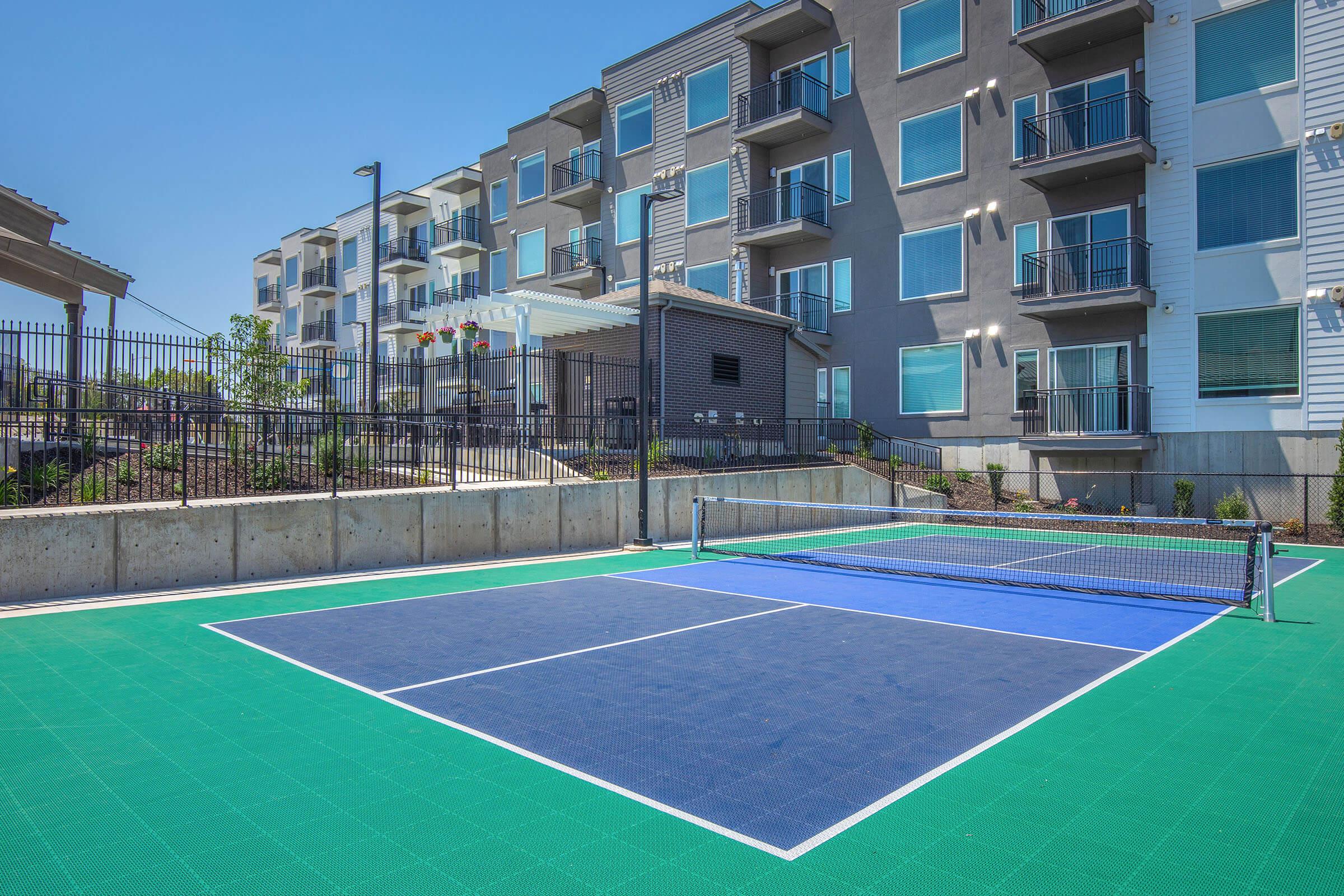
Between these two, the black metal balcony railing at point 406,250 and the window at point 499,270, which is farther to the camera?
the black metal balcony railing at point 406,250

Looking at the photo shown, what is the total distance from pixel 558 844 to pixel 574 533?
12780mm

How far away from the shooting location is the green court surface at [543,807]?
376cm

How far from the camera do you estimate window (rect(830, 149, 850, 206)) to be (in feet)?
96.9

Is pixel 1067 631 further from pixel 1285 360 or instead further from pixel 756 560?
pixel 1285 360

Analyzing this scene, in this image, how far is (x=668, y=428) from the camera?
71.6 feet

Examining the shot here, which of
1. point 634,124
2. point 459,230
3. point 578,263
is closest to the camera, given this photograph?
point 634,124

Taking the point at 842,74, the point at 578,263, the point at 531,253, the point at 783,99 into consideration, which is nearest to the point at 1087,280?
the point at 842,74

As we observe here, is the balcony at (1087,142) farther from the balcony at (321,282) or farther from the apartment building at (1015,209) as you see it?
the balcony at (321,282)

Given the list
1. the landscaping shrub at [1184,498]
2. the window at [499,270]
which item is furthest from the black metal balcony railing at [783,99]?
the landscaping shrub at [1184,498]

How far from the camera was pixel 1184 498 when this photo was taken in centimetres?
2119

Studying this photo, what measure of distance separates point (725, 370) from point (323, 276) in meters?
39.8

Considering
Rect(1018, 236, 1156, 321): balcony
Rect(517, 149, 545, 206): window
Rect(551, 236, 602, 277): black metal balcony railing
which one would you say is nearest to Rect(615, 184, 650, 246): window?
Rect(551, 236, 602, 277): black metal balcony railing

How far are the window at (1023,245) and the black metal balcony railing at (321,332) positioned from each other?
141 feet

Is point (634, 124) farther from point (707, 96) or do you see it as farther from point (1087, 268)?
point (1087, 268)
